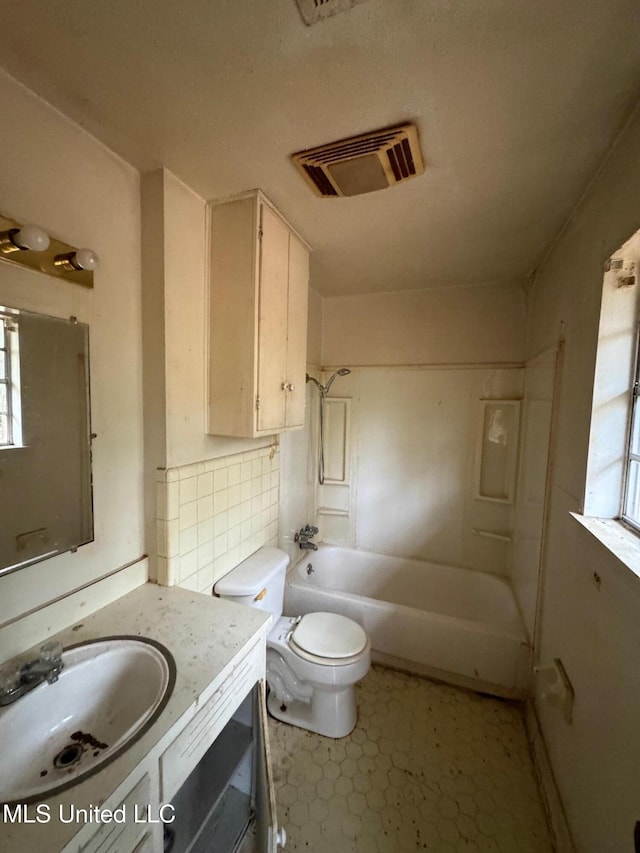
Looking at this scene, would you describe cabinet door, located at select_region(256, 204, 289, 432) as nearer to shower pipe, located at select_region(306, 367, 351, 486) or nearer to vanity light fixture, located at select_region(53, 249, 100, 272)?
vanity light fixture, located at select_region(53, 249, 100, 272)

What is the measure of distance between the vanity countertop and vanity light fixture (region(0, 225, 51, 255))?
1097 millimetres

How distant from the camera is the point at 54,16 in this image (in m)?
0.70

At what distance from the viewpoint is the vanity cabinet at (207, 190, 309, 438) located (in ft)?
4.31

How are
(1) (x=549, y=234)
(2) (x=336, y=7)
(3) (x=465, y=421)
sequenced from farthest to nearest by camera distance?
(3) (x=465, y=421)
(1) (x=549, y=234)
(2) (x=336, y=7)

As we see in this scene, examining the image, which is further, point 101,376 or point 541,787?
point 541,787

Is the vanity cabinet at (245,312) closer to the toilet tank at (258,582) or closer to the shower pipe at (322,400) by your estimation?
the toilet tank at (258,582)

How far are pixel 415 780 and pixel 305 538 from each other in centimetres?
129

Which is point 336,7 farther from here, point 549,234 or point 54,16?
point 549,234

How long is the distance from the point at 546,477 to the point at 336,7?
1.72 meters

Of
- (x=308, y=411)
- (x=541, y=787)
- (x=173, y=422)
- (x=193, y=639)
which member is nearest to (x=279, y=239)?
(x=173, y=422)

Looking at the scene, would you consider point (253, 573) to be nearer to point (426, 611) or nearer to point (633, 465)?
point (426, 611)

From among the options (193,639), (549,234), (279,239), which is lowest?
(193,639)

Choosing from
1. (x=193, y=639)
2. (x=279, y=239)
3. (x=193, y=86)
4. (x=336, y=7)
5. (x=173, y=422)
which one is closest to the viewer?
(x=336, y=7)

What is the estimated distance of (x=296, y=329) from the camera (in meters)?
1.66
